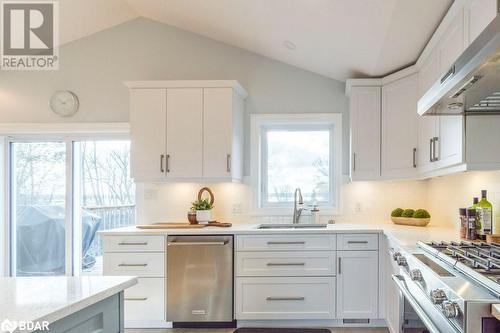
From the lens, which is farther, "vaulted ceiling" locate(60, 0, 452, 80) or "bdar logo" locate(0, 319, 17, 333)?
"vaulted ceiling" locate(60, 0, 452, 80)

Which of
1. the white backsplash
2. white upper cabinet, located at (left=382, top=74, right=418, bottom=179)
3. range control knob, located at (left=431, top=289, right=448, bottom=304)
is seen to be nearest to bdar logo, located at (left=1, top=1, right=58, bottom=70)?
the white backsplash

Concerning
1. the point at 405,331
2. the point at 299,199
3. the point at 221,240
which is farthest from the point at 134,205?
the point at 405,331

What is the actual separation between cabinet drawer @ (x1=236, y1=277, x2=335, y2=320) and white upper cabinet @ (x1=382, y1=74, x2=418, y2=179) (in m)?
1.14

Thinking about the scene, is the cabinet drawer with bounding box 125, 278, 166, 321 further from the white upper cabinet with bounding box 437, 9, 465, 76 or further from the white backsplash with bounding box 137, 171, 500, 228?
the white upper cabinet with bounding box 437, 9, 465, 76

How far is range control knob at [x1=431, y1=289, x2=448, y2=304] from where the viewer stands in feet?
4.35

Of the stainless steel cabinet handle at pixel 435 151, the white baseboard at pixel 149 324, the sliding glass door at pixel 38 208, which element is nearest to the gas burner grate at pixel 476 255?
the stainless steel cabinet handle at pixel 435 151

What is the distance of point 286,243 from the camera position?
3.26 meters

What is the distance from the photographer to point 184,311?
325 cm

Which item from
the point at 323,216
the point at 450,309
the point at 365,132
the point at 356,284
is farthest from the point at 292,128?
the point at 450,309

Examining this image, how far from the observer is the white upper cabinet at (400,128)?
3232 millimetres

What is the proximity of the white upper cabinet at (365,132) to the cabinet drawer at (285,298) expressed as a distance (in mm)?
1036

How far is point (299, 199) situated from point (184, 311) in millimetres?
1542

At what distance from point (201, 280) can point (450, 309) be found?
2.33 m

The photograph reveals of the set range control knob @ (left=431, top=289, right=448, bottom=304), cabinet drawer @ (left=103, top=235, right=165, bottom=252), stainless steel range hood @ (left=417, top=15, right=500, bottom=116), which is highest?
stainless steel range hood @ (left=417, top=15, right=500, bottom=116)
